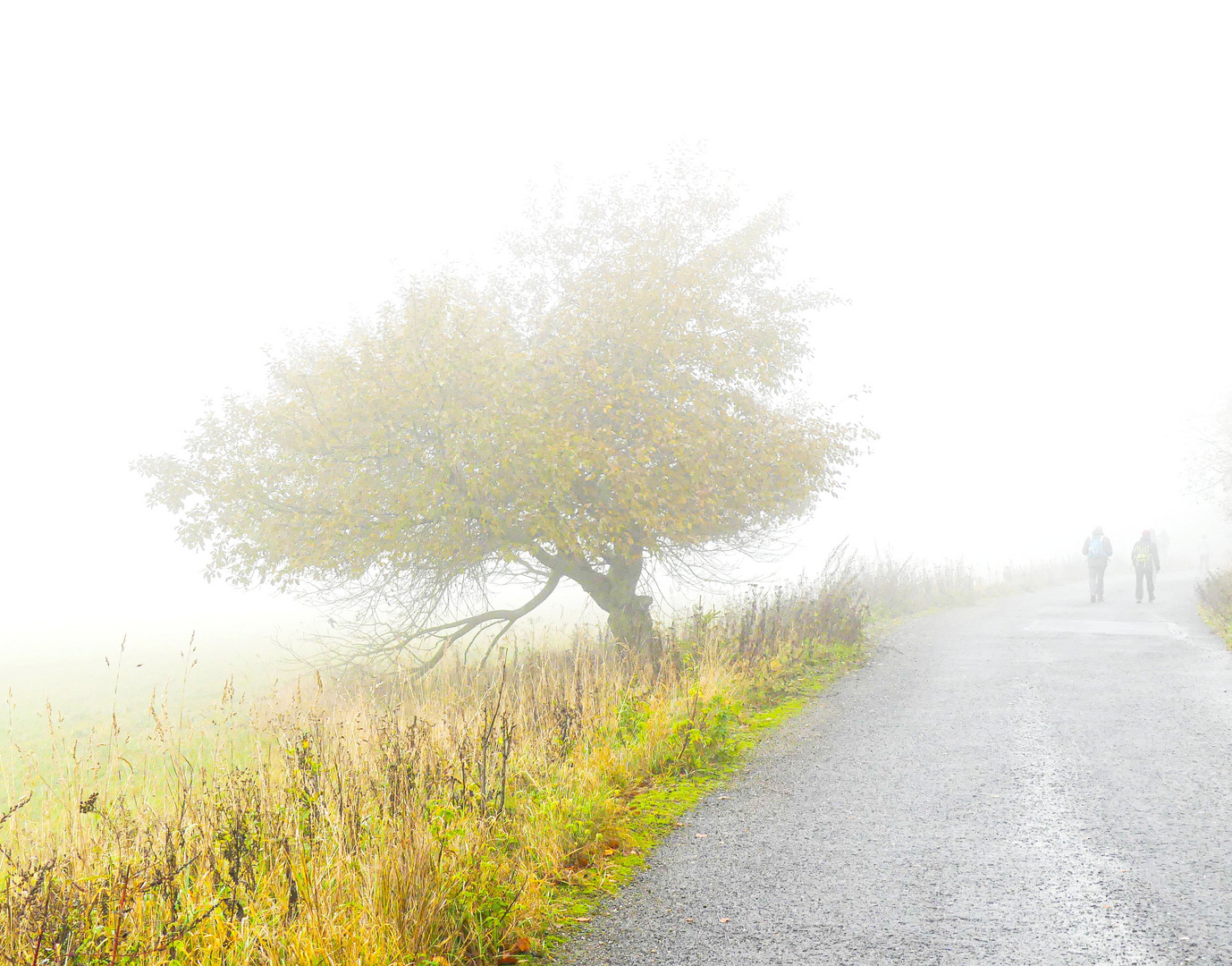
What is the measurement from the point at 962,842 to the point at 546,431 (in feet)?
22.7

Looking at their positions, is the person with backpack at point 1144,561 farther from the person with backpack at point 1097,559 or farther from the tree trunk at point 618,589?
the tree trunk at point 618,589

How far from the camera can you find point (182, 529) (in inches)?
438

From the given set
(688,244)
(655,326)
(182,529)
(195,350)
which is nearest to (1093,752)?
(655,326)

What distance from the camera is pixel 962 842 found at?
4691 mm

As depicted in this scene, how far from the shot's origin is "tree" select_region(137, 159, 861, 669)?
399 inches

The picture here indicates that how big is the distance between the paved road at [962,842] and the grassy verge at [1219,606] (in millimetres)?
5954

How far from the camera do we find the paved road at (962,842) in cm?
352

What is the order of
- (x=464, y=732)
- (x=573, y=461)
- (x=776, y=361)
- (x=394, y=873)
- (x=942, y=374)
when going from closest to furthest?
1. (x=394, y=873)
2. (x=464, y=732)
3. (x=573, y=461)
4. (x=776, y=361)
5. (x=942, y=374)

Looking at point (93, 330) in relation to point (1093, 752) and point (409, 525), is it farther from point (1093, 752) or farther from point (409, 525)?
point (1093, 752)

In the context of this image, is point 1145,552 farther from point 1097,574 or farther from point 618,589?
point 618,589

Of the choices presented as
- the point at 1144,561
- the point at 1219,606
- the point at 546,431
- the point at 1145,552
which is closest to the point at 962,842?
the point at 546,431

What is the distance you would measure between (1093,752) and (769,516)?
7782 mm

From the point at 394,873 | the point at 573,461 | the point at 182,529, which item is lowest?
the point at 394,873

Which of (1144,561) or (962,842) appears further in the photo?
(1144,561)
